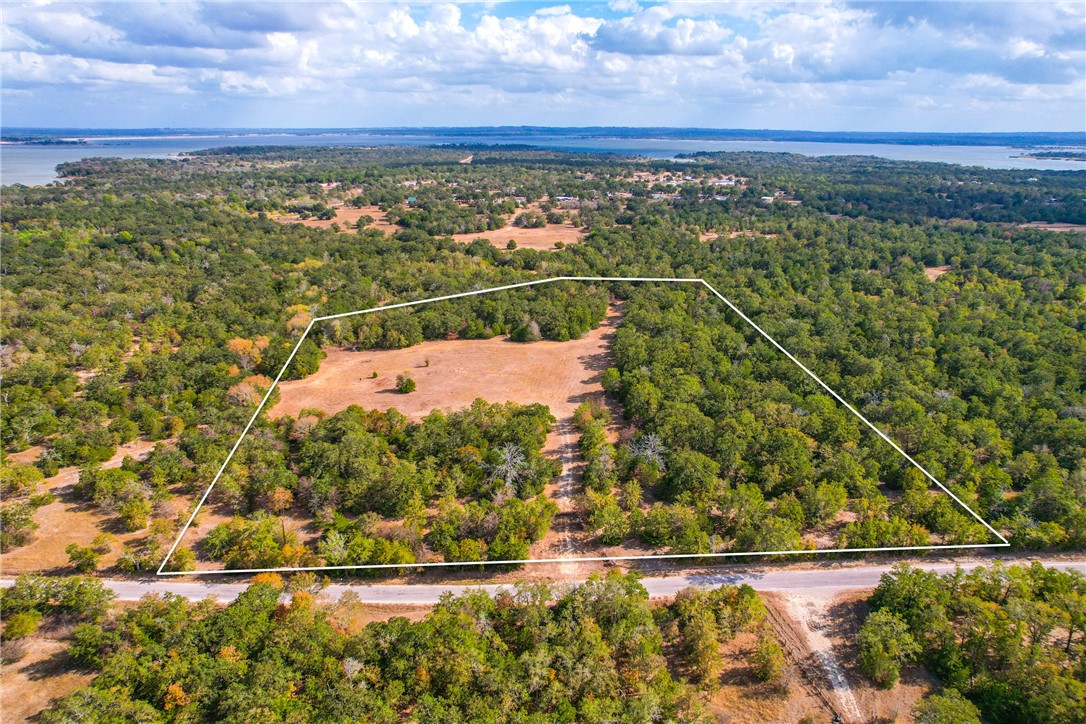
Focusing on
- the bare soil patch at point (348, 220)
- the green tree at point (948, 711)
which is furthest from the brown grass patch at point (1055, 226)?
the bare soil patch at point (348, 220)

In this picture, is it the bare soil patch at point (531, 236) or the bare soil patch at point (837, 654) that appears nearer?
the bare soil patch at point (837, 654)

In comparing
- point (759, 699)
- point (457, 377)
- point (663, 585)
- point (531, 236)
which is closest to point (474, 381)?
point (457, 377)

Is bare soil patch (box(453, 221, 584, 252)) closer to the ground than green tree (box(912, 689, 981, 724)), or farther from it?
farther from it

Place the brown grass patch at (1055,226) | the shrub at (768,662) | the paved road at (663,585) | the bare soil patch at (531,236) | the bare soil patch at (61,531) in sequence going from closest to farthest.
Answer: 1. the shrub at (768,662)
2. the paved road at (663,585)
3. the bare soil patch at (61,531)
4. the bare soil patch at (531,236)
5. the brown grass patch at (1055,226)

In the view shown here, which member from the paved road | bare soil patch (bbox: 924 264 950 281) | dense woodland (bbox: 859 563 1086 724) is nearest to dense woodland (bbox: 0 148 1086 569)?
the paved road

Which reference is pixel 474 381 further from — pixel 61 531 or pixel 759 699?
pixel 759 699

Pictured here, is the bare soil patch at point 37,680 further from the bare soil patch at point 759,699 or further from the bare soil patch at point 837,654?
the bare soil patch at point 837,654

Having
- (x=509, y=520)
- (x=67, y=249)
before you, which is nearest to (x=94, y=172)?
(x=67, y=249)

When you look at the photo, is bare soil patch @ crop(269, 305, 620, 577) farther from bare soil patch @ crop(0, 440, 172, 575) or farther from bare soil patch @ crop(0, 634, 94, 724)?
bare soil patch @ crop(0, 634, 94, 724)

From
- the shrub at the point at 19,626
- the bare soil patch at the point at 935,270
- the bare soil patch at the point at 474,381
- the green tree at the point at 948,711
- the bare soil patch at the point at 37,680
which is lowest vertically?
the bare soil patch at the point at 37,680
